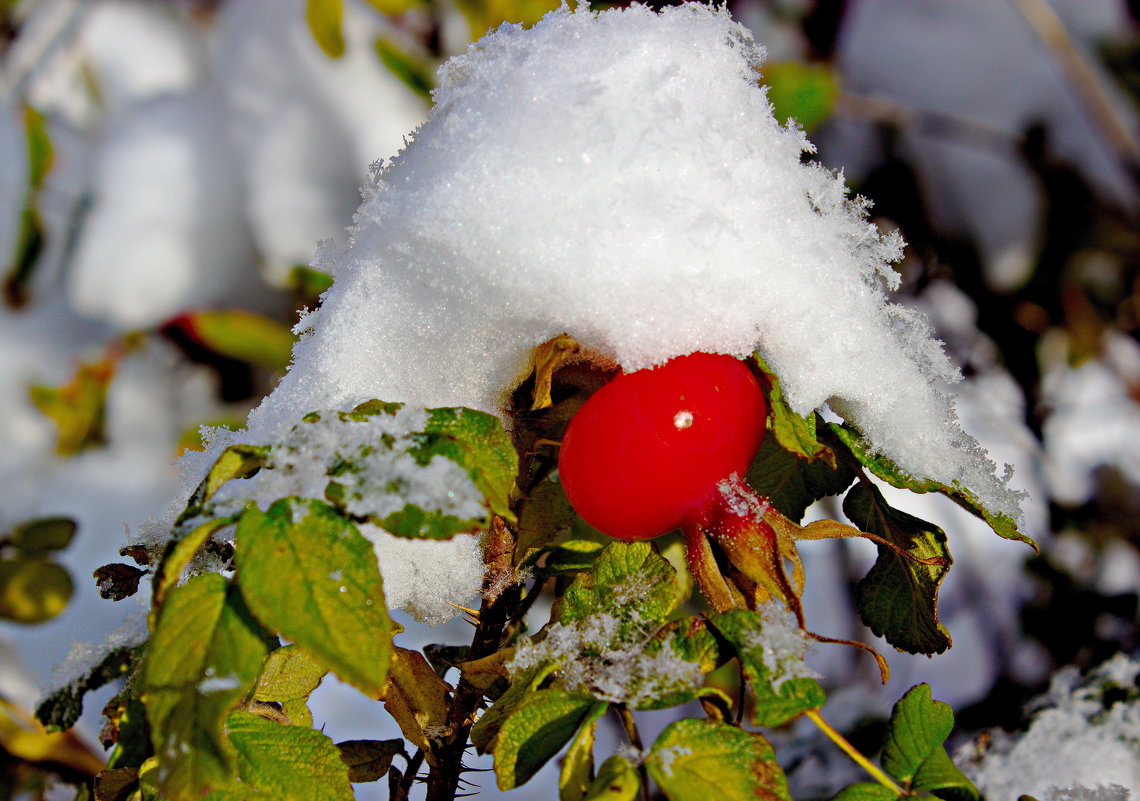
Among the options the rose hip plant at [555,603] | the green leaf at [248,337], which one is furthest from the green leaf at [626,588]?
the green leaf at [248,337]

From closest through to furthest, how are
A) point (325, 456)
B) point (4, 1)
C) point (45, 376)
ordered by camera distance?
point (325, 456)
point (45, 376)
point (4, 1)

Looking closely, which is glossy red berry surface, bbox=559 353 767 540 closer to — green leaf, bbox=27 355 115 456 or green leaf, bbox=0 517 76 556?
green leaf, bbox=0 517 76 556

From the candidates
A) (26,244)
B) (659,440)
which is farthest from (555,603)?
(26,244)

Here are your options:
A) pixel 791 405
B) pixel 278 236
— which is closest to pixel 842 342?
pixel 791 405

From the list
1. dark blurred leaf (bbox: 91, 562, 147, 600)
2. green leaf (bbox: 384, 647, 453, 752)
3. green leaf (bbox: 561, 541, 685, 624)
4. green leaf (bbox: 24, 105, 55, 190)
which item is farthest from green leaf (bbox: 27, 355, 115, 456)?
green leaf (bbox: 561, 541, 685, 624)

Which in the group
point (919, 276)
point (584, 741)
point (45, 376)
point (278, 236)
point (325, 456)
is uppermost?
point (325, 456)

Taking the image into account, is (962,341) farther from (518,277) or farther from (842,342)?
(518,277)

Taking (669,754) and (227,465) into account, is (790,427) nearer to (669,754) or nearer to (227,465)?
(669,754)
